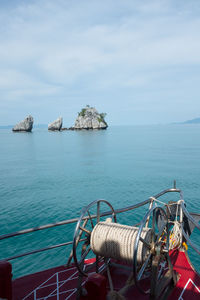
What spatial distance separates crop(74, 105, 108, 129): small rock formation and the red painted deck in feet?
579

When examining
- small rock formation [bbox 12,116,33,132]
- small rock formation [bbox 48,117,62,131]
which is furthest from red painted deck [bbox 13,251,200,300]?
A: small rock formation [bbox 48,117,62,131]

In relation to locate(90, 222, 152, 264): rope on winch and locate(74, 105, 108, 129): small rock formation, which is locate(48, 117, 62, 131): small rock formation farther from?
locate(90, 222, 152, 264): rope on winch

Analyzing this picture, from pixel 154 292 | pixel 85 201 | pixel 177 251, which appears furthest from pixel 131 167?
pixel 154 292

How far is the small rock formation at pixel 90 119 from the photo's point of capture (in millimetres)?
181438

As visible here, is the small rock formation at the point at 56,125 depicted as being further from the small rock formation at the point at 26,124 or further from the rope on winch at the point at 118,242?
the rope on winch at the point at 118,242

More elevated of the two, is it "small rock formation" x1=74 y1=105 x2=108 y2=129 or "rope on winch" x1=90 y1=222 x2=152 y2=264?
"small rock formation" x1=74 y1=105 x2=108 y2=129

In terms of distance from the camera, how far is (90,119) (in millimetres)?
183375

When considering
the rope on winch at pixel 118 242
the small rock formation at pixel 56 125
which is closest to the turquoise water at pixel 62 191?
the rope on winch at pixel 118 242

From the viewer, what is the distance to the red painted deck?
5.12 metres

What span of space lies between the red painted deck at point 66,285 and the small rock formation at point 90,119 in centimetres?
17659

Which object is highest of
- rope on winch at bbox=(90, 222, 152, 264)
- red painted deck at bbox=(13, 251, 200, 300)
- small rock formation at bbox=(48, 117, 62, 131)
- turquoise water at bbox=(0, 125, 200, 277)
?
small rock formation at bbox=(48, 117, 62, 131)

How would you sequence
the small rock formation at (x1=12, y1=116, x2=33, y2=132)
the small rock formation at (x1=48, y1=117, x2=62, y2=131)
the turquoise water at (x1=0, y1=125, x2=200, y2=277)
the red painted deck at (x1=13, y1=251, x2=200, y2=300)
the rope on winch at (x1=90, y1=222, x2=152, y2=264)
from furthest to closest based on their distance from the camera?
1. the small rock formation at (x1=48, y1=117, x2=62, y2=131)
2. the small rock formation at (x1=12, y1=116, x2=33, y2=132)
3. the turquoise water at (x1=0, y1=125, x2=200, y2=277)
4. the red painted deck at (x1=13, y1=251, x2=200, y2=300)
5. the rope on winch at (x1=90, y1=222, x2=152, y2=264)

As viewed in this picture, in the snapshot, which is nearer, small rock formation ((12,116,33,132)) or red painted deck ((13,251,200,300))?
red painted deck ((13,251,200,300))

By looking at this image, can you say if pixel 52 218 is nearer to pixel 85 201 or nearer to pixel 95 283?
pixel 85 201
